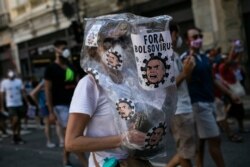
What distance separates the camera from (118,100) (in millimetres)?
2580

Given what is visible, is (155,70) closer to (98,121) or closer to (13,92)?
(98,121)

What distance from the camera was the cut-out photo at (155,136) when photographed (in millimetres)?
2516

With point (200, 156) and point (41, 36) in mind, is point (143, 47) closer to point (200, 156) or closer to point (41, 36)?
point (200, 156)

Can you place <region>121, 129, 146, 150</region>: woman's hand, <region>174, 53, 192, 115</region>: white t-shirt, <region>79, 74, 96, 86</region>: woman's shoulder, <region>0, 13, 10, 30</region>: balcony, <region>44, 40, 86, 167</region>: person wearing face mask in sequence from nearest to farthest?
<region>121, 129, 146, 150</region>: woman's hand, <region>79, 74, 96, 86</region>: woman's shoulder, <region>174, 53, 192, 115</region>: white t-shirt, <region>44, 40, 86, 167</region>: person wearing face mask, <region>0, 13, 10, 30</region>: balcony

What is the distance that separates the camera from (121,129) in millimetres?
2604

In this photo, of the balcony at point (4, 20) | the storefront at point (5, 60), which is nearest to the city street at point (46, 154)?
the storefront at point (5, 60)

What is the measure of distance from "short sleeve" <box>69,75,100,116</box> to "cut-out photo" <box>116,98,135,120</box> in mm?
200

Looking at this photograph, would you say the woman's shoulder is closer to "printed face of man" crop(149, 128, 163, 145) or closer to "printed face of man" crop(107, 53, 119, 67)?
"printed face of man" crop(107, 53, 119, 67)

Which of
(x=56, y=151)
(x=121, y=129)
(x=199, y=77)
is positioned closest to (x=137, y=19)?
(x=121, y=129)

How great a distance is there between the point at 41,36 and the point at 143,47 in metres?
23.9

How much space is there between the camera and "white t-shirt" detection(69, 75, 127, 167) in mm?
2705

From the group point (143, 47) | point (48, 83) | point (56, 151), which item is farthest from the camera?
point (56, 151)

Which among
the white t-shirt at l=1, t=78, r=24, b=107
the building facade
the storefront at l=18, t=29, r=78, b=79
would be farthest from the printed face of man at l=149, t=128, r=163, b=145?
the storefront at l=18, t=29, r=78, b=79

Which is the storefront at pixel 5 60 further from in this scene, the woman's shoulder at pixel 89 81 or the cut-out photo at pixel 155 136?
the cut-out photo at pixel 155 136
